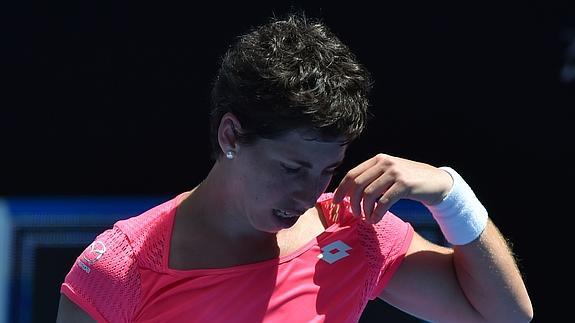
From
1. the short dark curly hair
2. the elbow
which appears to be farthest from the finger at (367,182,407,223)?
the elbow

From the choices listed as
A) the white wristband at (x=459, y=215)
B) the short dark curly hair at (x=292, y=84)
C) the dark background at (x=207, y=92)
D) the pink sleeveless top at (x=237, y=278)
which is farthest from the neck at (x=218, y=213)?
the dark background at (x=207, y=92)

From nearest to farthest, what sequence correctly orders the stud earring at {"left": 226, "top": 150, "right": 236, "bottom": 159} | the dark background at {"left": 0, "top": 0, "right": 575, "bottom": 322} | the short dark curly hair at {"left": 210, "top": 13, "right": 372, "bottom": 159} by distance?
the short dark curly hair at {"left": 210, "top": 13, "right": 372, "bottom": 159} → the stud earring at {"left": 226, "top": 150, "right": 236, "bottom": 159} → the dark background at {"left": 0, "top": 0, "right": 575, "bottom": 322}

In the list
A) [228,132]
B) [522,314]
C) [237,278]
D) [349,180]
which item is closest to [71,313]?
[237,278]

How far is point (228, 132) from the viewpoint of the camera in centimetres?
181

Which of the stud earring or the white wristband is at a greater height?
the stud earring

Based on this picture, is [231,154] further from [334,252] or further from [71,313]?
[71,313]

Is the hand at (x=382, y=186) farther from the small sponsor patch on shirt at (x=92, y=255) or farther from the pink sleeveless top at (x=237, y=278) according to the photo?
the small sponsor patch on shirt at (x=92, y=255)

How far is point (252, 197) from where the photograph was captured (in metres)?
1.80

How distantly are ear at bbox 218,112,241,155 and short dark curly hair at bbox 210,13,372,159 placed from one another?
15mm

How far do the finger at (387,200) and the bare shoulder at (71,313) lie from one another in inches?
19.7

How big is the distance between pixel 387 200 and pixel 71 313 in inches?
22.2

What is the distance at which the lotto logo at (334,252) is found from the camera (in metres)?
1.92

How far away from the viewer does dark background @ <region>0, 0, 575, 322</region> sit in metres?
2.87

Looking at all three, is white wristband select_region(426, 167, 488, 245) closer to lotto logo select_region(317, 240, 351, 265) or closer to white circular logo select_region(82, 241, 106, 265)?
lotto logo select_region(317, 240, 351, 265)
